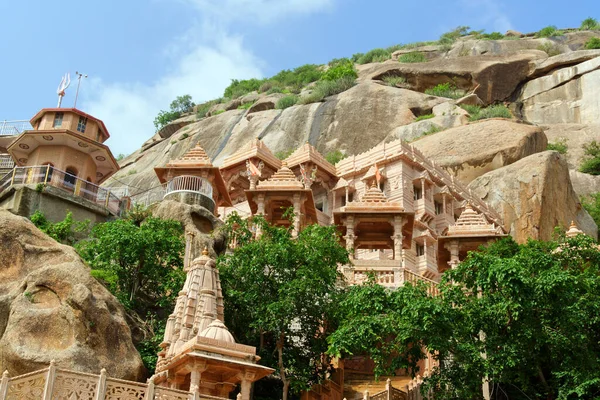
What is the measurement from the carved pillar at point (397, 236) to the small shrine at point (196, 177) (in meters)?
7.56

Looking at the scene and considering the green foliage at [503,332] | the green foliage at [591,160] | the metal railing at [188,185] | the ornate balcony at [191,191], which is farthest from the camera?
the green foliage at [591,160]

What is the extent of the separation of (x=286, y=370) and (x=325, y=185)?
1032 inches

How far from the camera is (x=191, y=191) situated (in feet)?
102

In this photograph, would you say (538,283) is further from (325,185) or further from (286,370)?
(325,185)

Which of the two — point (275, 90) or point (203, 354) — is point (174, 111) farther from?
point (203, 354)

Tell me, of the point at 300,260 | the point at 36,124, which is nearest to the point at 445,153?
the point at 36,124

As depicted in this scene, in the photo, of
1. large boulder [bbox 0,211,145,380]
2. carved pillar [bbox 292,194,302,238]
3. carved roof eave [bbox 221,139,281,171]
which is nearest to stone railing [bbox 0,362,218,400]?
large boulder [bbox 0,211,145,380]

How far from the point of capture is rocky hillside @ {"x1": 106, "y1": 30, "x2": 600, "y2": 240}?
42.7 m

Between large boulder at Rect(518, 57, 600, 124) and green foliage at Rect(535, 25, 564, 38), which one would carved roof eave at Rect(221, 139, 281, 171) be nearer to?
large boulder at Rect(518, 57, 600, 124)

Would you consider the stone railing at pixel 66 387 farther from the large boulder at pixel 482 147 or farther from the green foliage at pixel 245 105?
the green foliage at pixel 245 105

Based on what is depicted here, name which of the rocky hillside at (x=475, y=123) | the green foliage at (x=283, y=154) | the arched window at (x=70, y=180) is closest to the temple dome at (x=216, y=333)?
the arched window at (x=70, y=180)

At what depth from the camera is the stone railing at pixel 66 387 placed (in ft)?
42.5

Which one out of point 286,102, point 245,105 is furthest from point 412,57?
point 286,102

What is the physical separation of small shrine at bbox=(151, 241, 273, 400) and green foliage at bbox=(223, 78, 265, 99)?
6665 centimetres
